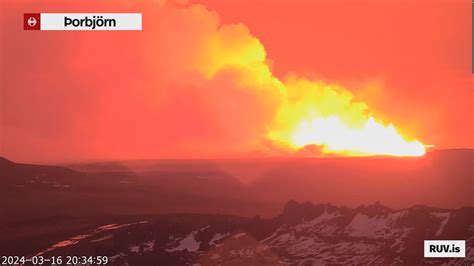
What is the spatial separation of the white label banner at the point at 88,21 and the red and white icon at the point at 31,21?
12 centimetres

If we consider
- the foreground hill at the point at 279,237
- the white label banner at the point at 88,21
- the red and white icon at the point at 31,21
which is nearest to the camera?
the white label banner at the point at 88,21

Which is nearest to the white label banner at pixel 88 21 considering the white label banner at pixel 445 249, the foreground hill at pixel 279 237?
the foreground hill at pixel 279 237

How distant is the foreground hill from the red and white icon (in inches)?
242

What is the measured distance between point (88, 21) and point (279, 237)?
846 centimetres

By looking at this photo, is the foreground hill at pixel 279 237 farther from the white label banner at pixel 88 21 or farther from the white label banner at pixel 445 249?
the white label banner at pixel 88 21

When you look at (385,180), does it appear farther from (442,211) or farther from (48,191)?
(48,191)

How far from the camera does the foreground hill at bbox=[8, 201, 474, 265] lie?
20.1 m

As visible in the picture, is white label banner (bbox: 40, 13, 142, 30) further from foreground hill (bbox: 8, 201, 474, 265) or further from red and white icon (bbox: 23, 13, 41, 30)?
foreground hill (bbox: 8, 201, 474, 265)

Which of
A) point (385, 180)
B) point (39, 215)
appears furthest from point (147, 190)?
point (385, 180)

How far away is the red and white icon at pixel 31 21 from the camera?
64.3 feet

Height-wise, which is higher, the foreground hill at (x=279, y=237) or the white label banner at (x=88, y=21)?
the white label banner at (x=88, y=21)

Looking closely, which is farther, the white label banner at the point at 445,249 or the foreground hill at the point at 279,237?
the foreground hill at the point at 279,237

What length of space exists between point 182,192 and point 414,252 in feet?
23.2

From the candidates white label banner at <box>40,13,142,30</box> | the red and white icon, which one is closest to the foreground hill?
white label banner at <box>40,13,142,30</box>
